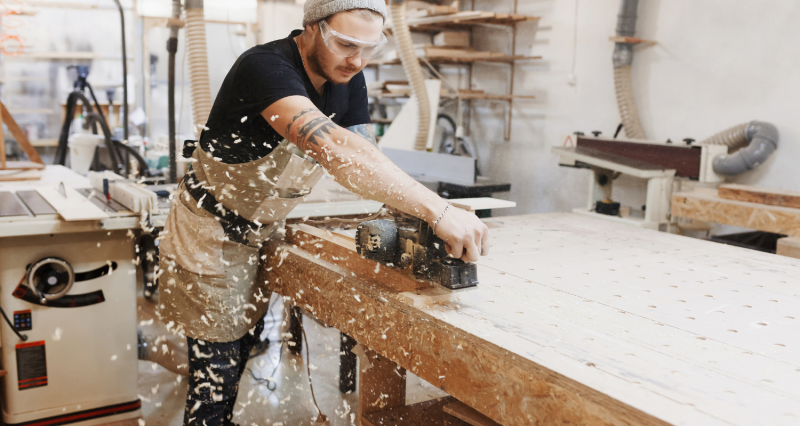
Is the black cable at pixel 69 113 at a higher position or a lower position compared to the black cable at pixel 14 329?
higher

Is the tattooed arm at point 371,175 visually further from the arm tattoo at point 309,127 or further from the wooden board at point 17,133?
the wooden board at point 17,133

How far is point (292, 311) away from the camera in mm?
2928

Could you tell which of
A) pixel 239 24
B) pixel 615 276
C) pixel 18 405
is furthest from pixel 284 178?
pixel 239 24

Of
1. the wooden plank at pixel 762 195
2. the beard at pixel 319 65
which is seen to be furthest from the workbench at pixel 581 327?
the wooden plank at pixel 762 195

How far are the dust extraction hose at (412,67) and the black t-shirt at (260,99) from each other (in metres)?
2.22

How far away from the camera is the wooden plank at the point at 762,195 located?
7.54 feet

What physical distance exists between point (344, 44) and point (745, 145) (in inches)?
109

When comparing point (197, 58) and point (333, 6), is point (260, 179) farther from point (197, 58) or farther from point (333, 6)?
point (197, 58)

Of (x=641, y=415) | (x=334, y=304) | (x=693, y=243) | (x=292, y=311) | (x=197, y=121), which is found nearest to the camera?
(x=641, y=415)

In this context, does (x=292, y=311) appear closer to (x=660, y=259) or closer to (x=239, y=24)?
(x=660, y=259)

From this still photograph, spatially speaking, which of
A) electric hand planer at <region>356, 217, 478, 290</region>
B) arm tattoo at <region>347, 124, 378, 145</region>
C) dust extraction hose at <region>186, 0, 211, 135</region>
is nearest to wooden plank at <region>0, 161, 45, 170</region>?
dust extraction hose at <region>186, 0, 211, 135</region>

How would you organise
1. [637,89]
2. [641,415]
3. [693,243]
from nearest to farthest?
[641,415] → [693,243] → [637,89]

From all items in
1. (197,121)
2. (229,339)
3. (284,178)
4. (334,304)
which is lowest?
(229,339)

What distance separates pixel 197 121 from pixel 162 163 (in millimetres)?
1849
